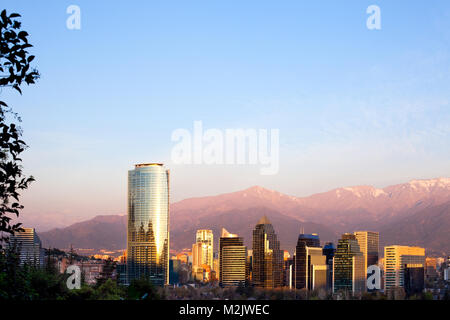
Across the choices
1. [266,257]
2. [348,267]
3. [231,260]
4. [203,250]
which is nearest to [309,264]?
[348,267]

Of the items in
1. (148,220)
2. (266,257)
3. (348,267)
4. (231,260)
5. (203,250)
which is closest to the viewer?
(348,267)

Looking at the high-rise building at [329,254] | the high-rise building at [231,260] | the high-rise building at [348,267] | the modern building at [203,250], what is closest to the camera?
the high-rise building at [348,267]

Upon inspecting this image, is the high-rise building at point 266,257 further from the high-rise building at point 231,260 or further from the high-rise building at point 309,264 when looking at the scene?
the high-rise building at point 309,264

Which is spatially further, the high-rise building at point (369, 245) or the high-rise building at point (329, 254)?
the high-rise building at point (369, 245)

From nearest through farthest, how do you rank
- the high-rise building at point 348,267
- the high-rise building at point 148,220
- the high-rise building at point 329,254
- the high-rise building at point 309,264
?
the high-rise building at point 348,267, the high-rise building at point 309,264, the high-rise building at point 329,254, the high-rise building at point 148,220

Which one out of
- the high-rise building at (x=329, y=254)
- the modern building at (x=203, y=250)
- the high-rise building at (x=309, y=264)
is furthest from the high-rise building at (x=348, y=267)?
the modern building at (x=203, y=250)

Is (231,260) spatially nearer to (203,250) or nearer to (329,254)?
(203,250)
